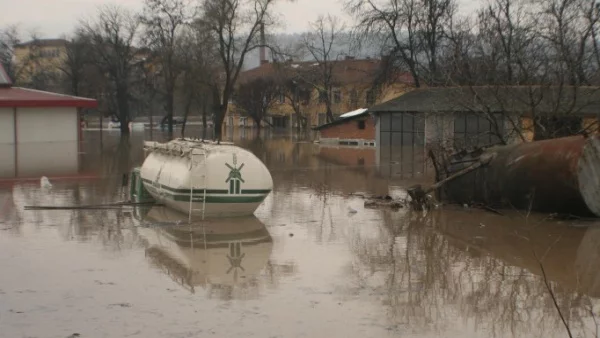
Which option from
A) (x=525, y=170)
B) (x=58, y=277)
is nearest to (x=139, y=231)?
(x=58, y=277)

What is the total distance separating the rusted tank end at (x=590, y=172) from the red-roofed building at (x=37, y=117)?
35.6 m

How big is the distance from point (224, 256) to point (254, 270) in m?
1.09

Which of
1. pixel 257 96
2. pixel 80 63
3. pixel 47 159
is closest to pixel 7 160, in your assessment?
pixel 47 159

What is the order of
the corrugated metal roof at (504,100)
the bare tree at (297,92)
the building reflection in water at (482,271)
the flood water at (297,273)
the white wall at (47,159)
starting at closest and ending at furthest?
the flood water at (297,273) < the building reflection in water at (482,271) < the corrugated metal roof at (504,100) < the white wall at (47,159) < the bare tree at (297,92)

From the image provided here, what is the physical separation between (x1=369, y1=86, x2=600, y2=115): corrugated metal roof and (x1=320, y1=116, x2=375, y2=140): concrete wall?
17.3 feet

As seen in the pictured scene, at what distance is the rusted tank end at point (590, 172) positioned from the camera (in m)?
13.5

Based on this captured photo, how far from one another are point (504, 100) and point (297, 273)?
37.5 feet

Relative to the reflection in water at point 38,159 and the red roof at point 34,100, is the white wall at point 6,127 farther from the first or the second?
the red roof at point 34,100

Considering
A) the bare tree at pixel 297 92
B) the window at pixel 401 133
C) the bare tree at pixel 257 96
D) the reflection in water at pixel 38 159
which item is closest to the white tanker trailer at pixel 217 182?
the reflection in water at pixel 38 159

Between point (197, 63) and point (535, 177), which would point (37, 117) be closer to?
point (197, 63)

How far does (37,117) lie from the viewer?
4422 cm

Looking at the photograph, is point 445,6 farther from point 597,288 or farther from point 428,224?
point 597,288

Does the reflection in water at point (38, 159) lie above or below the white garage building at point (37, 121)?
below

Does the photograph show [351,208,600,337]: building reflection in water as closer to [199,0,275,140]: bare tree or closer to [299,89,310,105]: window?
[199,0,275,140]: bare tree
